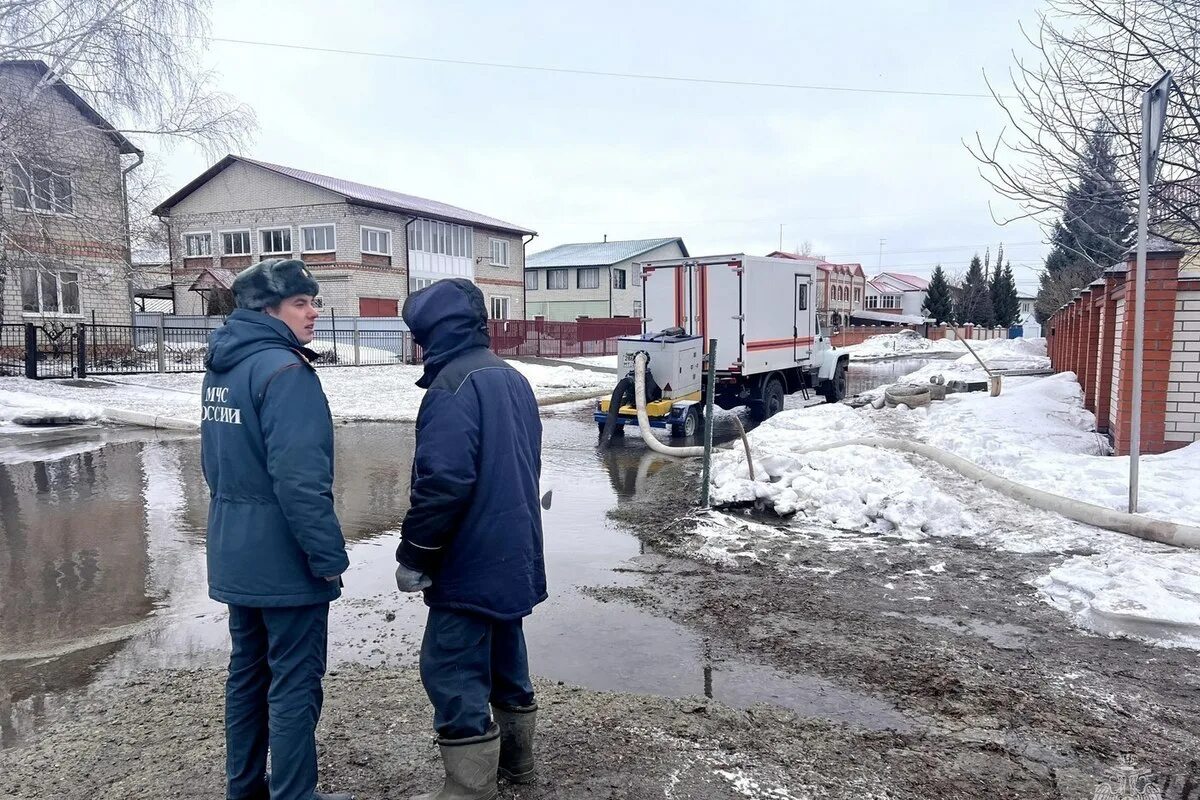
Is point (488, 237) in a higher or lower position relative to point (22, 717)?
higher

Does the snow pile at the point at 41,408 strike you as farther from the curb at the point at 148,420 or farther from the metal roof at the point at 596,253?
the metal roof at the point at 596,253

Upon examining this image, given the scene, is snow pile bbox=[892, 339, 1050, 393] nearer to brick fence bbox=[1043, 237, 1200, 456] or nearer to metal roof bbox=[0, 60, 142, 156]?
brick fence bbox=[1043, 237, 1200, 456]

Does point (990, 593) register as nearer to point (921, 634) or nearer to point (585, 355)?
point (921, 634)

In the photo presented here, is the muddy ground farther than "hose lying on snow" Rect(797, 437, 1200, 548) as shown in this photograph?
No

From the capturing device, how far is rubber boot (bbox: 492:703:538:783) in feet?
9.93

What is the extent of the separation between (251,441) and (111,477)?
26.3 feet

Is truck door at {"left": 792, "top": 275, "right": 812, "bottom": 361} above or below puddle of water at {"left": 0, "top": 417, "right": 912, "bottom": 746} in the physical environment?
above

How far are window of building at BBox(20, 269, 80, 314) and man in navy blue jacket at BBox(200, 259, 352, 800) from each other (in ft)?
81.8

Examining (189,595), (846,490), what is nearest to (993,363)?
(846,490)

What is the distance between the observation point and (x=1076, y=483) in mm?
7449

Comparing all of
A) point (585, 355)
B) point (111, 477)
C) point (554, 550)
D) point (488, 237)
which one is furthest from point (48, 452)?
point (488, 237)

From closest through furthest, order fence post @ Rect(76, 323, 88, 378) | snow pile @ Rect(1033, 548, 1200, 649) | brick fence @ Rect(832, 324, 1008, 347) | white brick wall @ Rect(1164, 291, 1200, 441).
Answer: snow pile @ Rect(1033, 548, 1200, 649), white brick wall @ Rect(1164, 291, 1200, 441), fence post @ Rect(76, 323, 88, 378), brick fence @ Rect(832, 324, 1008, 347)

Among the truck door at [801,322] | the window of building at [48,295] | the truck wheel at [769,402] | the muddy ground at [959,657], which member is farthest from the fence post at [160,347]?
the muddy ground at [959,657]

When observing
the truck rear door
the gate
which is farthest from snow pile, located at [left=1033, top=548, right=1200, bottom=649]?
the gate
